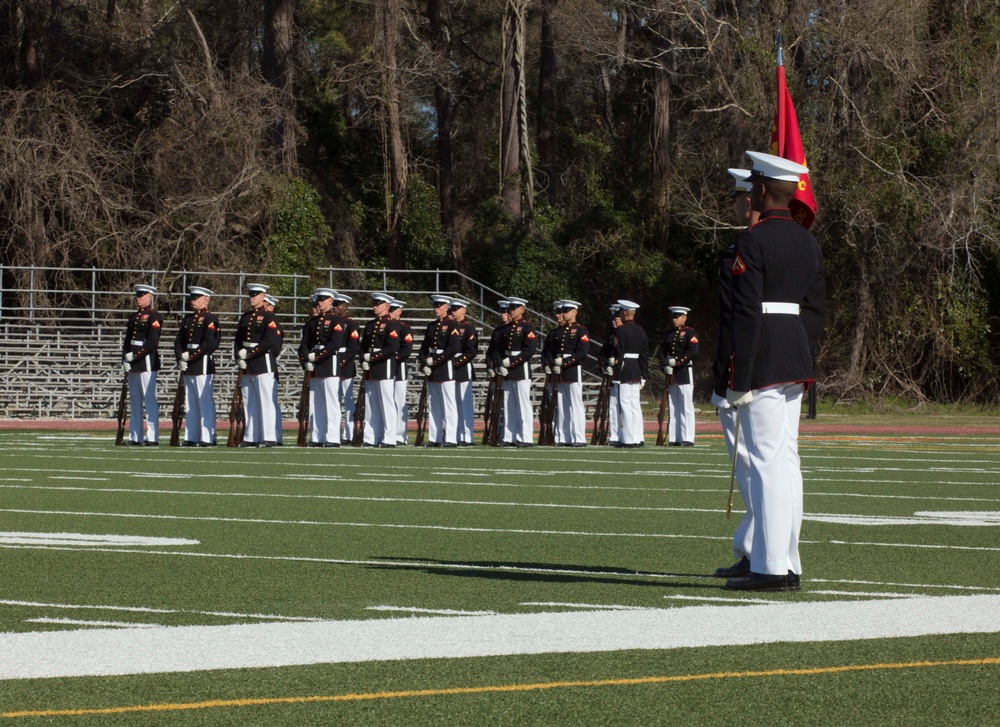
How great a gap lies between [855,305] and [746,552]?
31409mm

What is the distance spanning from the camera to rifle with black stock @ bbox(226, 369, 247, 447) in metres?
23.3

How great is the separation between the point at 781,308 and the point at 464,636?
8.12 ft

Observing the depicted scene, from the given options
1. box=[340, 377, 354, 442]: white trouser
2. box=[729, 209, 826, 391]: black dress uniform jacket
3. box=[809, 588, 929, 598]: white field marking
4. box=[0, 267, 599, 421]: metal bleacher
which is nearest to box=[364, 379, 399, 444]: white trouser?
box=[340, 377, 354, 442]: white trouser

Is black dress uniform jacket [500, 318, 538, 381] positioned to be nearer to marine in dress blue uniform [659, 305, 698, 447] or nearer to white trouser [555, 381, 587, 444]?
white trouser [555, 381, 587, 444]

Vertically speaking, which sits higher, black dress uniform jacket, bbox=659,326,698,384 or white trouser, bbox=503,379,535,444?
black dress uniform jacket, bbox=659,326,698,384

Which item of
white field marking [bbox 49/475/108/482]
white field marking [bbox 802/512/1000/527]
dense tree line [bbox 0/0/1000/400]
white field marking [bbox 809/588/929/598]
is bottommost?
white field marking [bbox 49/475/108/482]

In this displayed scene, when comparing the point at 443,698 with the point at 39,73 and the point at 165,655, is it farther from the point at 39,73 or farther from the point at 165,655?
the point at 39,73

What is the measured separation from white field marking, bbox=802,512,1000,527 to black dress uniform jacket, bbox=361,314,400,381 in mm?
12040

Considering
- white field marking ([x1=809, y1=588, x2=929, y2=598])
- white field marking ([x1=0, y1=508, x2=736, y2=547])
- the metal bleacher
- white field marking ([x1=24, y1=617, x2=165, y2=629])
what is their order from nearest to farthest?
white field marking ([x1=24, y1=617, x2=165, y2=629]) → white field marking ([x1=809, y1=588, x2=929, y2=598]) → white field marking ([x1=0, y1=508, x2=736, y2=547]) → the metal bleacher

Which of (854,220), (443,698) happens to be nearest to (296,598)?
(443,698)

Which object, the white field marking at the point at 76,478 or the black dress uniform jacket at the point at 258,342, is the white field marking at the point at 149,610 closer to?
the white field marking at the point at 76,478

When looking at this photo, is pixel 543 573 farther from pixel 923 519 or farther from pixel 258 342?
pixel 258 342

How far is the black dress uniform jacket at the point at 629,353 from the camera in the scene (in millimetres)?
24109

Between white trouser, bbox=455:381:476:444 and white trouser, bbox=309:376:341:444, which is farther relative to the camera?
white trouser, bbox=455:381:476:444
